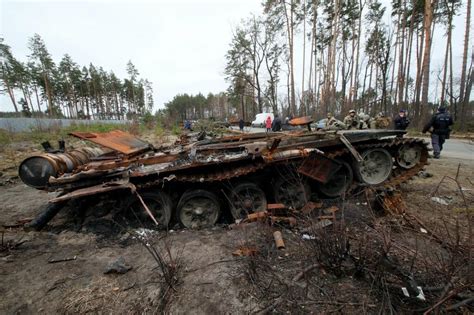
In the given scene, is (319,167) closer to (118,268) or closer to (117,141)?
(118,268)

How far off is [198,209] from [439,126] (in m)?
8.84

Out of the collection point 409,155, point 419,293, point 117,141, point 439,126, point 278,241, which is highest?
point 117,141

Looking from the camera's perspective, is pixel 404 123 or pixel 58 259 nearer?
→ pixel 58 259

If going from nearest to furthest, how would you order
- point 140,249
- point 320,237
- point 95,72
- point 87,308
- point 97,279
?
point 87,308, point 320,237, point 97,279, point 140,249, point 95,72

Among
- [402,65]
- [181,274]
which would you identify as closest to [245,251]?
[181,274]

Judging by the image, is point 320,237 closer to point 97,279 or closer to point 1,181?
point 97,279

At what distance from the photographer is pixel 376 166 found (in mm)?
5059

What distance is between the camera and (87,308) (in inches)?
89.0

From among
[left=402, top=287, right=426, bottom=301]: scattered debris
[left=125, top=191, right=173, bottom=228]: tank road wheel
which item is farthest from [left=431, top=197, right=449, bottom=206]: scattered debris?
[left=125, top=191, right=173, bottom=228]: tank road wheel

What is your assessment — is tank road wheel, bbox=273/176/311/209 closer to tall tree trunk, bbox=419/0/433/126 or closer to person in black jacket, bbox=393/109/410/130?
person in black jacket, bbox=393/109/410/130

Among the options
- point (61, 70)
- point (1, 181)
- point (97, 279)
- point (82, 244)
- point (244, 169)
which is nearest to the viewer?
point (97, 279)

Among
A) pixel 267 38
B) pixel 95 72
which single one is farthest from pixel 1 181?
pixel 95 72

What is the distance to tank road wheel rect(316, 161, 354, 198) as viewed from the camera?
4.86 m

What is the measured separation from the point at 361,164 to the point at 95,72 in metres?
55.1
